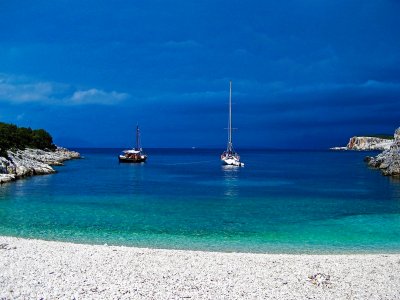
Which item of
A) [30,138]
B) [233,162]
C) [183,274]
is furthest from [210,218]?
[30,138]

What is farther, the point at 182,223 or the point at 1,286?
the point at 182,223

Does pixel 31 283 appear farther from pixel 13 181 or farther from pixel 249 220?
pixel 13 181

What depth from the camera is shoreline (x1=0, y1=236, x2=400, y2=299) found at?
47.2ft

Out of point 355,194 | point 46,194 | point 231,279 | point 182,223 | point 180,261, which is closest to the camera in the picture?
point 231,279

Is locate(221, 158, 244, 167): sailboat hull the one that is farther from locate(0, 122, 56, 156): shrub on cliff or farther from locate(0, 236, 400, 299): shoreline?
locate(0, 236, 400, 299): shoreline

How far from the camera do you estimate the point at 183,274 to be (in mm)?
16797

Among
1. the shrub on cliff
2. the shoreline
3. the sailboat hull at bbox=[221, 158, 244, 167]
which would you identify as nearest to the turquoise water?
the shoreline

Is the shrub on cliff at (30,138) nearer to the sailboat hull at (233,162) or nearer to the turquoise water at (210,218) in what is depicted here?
the turquoise water at (210,218)

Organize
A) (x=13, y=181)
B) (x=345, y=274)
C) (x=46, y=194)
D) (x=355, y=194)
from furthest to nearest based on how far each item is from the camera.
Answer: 1. (x=13, y=181)
2. (x=355, y=194)
3. (x=46, y=194)
4. (x=345, y=274)

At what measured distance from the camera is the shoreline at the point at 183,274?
1438 centimetres

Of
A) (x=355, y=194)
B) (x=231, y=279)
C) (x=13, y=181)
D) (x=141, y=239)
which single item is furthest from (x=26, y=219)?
(x=355, y=194)

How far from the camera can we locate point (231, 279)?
642 inches

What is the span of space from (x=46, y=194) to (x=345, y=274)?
42.2m

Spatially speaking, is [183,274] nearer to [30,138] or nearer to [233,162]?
[233,162]
